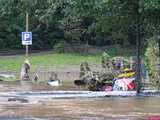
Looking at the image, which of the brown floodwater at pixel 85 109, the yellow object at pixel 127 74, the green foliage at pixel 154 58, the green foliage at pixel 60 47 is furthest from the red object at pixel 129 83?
the green foliage at pixel 60 47

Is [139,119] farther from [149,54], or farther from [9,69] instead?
[9,69]

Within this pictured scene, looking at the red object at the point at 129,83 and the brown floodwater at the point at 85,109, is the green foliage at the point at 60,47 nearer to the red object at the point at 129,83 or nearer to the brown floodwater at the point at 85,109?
the red object at the point at 129,83

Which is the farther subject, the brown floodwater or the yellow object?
the yellow object

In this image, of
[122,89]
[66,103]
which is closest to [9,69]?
[122,89]

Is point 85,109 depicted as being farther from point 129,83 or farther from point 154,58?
point 129,83

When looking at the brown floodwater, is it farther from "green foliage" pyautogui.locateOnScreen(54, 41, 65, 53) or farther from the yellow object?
"green foliage" pyautogui.locateOnScreen(54, 41, 65, 53)

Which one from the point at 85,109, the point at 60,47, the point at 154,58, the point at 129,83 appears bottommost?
the point at 85,109

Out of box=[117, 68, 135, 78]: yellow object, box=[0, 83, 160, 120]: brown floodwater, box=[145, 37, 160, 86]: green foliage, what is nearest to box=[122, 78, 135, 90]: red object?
box=[117, 68, 135, 78]: yellow object

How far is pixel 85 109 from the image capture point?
67.2ft

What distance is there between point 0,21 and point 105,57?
47563 mm

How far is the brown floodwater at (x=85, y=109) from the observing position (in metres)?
18.1

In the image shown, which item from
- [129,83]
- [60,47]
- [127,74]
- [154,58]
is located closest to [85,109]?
[154,58]

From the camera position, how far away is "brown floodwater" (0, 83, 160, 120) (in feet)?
59.4

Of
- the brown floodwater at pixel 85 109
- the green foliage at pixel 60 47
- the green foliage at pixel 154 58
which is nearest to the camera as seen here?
the green foliage at pixel 154 58
